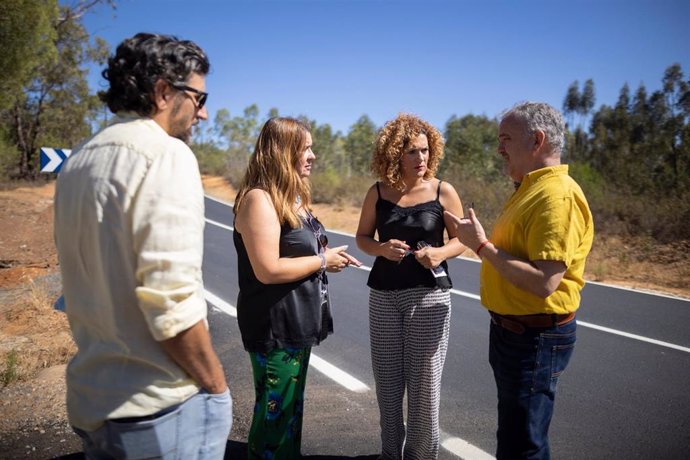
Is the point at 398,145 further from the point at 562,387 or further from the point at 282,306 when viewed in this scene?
the point at 562,387

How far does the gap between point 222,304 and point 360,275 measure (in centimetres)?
280

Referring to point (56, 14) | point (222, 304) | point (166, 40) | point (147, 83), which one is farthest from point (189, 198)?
point (56, 14)

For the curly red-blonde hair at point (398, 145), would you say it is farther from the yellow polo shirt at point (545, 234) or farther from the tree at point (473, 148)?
the tree at point (473, 148)

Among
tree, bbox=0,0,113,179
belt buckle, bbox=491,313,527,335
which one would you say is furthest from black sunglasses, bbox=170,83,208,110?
tree, bbox=0,0,113,179

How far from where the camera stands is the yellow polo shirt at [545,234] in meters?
2.06

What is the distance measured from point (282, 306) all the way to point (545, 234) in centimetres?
127

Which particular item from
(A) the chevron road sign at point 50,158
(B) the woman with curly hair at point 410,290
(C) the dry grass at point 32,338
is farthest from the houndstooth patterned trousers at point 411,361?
(A) the chevron road sign at point 50,158

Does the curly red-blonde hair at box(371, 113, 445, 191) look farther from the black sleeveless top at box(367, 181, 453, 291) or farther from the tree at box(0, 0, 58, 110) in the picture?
the tree at box(0, 0, 58, 110)

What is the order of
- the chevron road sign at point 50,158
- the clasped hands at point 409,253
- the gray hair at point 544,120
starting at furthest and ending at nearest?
1. the chevron road sign at point 50,158
2. the clasped hands at point 409,253
3. the gray hair at point 544,120

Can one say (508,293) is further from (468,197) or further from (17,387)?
(468,197)

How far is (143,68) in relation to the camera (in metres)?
1.38

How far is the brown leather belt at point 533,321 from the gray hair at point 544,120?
30.8 inches

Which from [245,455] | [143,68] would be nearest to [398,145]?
[143,68]

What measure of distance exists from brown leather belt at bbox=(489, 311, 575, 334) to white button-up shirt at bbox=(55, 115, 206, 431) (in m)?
1.53
